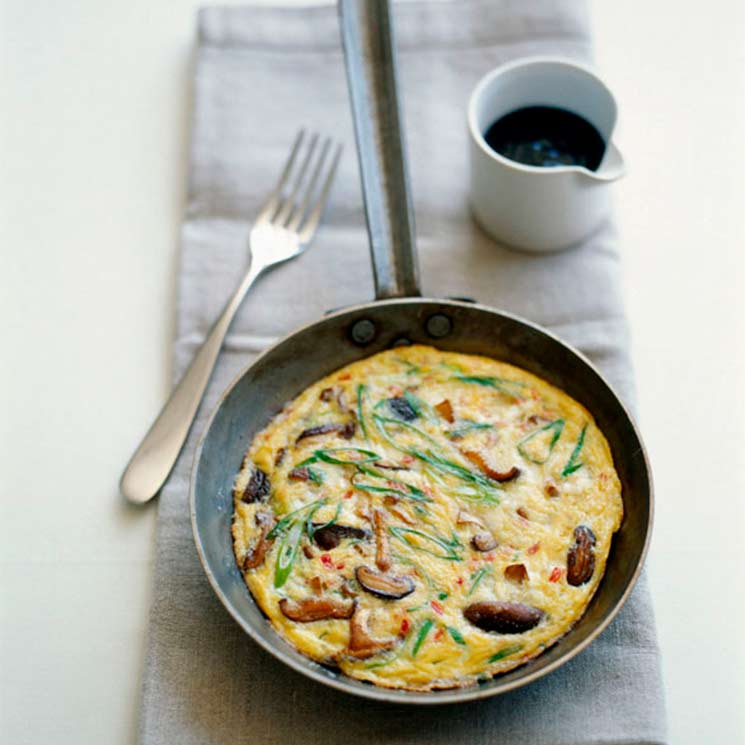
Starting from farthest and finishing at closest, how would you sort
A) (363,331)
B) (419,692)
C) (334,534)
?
(363,331) → (334,534) → (419,692)

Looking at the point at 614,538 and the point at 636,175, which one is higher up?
the point at 636,175

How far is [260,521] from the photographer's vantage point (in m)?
2.64

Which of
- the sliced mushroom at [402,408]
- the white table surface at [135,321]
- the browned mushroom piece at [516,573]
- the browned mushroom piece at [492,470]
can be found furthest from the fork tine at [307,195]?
the browned mushroom piece at [516,573]

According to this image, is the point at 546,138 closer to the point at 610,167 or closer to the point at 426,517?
the point at 610,167

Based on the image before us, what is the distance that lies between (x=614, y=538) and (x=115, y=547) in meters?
1.33

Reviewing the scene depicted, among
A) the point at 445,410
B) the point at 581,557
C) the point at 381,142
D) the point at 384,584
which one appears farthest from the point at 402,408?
the point at 381,142

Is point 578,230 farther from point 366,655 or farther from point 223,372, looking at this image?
point 366,655

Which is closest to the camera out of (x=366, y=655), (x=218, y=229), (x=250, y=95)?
(x=366, y=655)

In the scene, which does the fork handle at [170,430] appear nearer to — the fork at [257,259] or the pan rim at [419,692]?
the fork at [257,259]

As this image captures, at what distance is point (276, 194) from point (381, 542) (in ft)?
4.17

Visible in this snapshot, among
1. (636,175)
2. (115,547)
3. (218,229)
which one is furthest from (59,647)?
(636,175)

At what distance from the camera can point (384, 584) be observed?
250 centimetres

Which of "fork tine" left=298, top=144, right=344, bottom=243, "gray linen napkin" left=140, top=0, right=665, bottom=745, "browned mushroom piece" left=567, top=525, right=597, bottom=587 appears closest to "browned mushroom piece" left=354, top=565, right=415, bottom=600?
"gray linen napkin" left=140, top=0, right=665, bottom=745

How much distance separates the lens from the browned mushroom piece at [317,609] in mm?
2473
